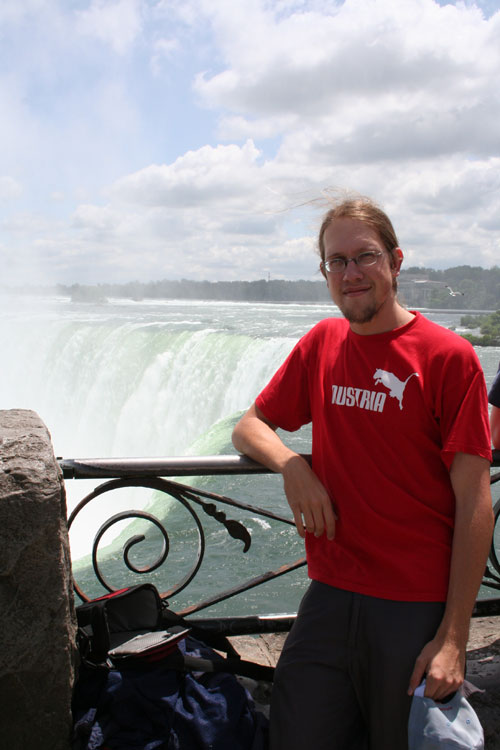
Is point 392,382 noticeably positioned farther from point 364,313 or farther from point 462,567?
point 462,567

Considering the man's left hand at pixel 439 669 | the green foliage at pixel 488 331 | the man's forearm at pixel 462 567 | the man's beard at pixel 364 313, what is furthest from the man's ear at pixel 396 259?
the green foliage at pixel 488 331

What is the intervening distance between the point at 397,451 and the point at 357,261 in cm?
50

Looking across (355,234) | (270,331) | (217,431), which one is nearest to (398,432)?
(355,234)

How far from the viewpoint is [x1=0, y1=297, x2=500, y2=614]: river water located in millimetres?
8656

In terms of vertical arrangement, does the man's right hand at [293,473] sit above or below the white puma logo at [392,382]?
below

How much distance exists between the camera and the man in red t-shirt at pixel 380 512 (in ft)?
4.74

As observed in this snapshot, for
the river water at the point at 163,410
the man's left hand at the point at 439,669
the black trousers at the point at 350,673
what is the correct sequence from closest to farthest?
the man's left hand at the point at 439,669 → the black trousers at the point at 350,673 → the river water at the point at 163,410

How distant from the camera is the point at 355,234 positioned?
1665 millimetres

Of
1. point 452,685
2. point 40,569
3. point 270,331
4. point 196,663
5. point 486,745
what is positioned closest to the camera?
point 452,685

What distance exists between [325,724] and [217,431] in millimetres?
12045

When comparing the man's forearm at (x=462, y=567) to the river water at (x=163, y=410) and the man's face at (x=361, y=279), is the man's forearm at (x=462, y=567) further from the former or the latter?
the river water at (x=163, y=410)

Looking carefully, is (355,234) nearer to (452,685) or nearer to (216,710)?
(452,685)

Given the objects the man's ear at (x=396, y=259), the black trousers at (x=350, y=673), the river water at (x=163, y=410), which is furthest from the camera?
the river water at (x=163, y=410)

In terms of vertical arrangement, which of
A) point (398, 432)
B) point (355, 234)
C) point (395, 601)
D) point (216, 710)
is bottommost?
point (216, 710)
